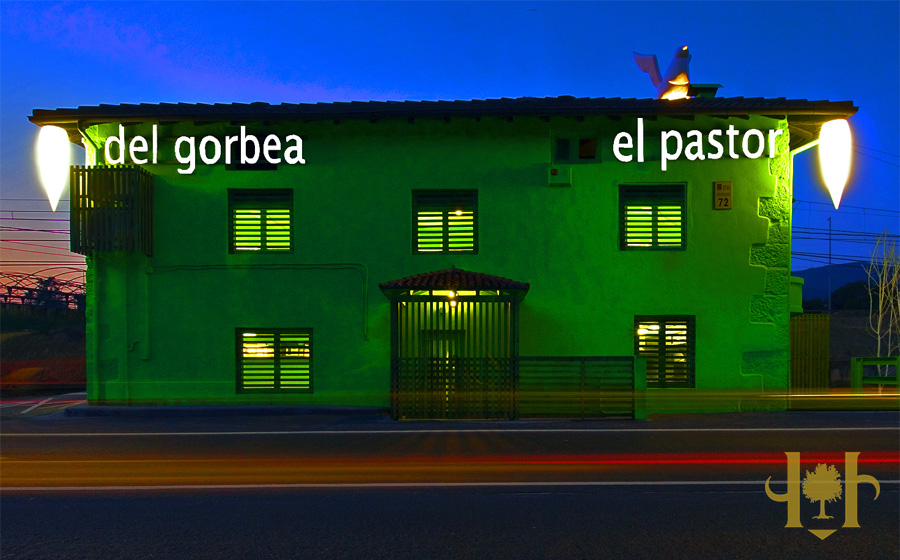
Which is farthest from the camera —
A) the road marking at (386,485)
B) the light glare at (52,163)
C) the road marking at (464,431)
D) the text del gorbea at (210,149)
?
the text del gorbea at (210,149)

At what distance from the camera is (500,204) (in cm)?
1476

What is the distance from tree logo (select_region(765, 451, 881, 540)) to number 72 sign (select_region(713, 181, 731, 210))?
7362mm

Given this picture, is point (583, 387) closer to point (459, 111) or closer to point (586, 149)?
point (586, 149)

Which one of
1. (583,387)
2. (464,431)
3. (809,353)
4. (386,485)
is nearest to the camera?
(386,485)

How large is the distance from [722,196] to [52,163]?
15147 millimetres

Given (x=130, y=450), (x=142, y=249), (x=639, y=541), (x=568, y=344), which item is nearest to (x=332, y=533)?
(x=639, y=541)

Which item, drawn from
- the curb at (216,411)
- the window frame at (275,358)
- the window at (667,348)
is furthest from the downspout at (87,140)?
the window at (667,348)

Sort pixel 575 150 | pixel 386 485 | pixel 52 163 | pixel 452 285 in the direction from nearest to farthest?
pixel 386 485
pixel 452 285
pixel 52 163
pixel 575 150

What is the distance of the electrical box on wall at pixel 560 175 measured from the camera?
47.9 ft

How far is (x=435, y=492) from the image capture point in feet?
22.7

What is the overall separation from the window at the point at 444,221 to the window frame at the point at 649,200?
3388mm

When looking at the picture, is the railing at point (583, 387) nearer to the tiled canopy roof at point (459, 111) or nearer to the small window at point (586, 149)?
the small window at point (586, 149)

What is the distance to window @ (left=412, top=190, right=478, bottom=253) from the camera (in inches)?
587

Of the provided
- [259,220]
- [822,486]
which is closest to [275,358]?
[259,220]
